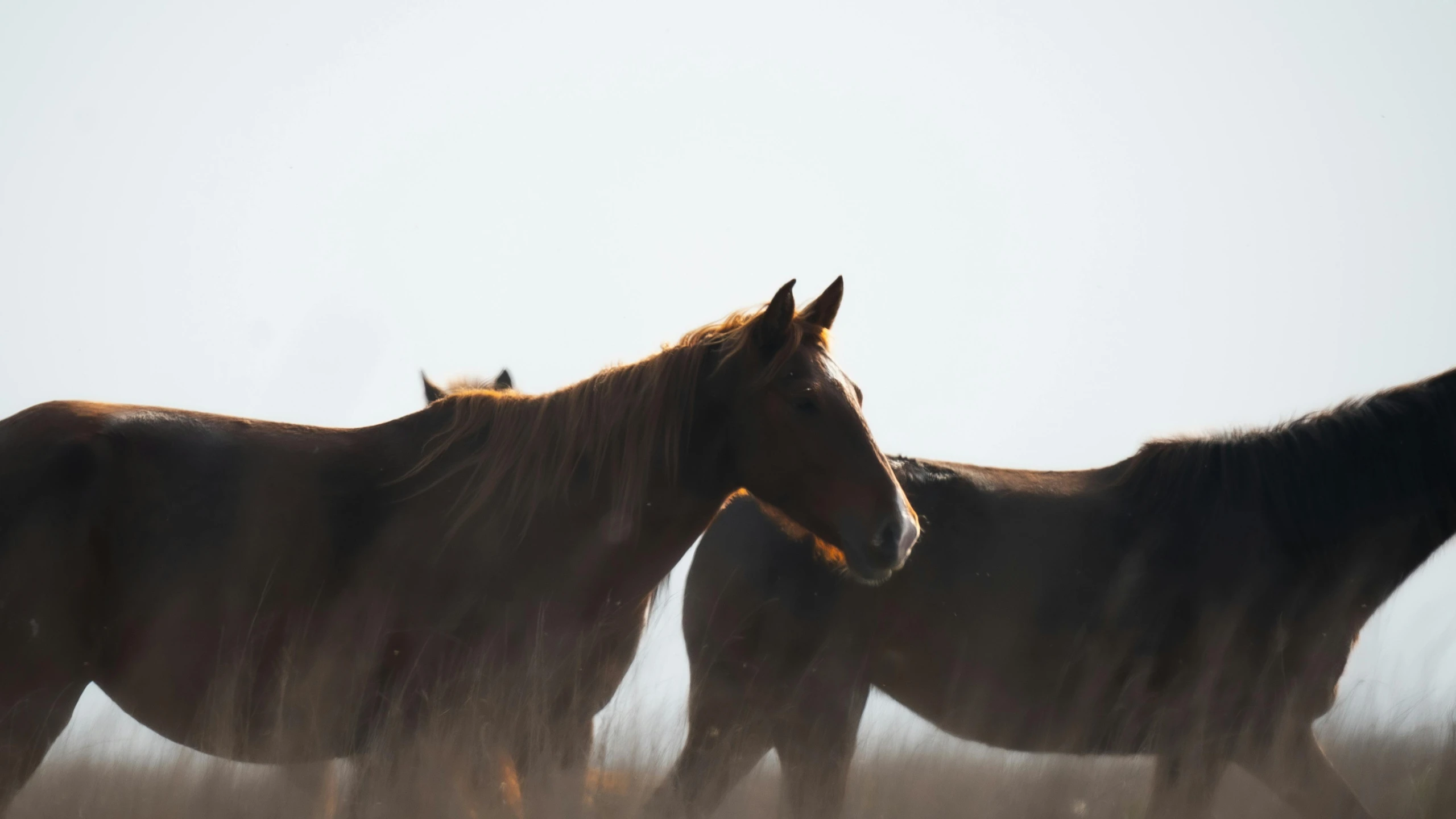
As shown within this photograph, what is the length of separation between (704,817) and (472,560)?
176 centimetres

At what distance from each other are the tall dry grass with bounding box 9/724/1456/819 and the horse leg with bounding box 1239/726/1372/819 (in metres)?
0.19

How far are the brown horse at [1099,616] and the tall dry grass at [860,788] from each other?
0.17 meters

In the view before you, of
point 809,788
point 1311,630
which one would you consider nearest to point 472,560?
point 809,788

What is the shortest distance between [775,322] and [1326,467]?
11.6ft

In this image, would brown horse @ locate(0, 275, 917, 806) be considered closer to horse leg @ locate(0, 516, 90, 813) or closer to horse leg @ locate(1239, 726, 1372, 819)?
horse leg @ locate(0, 516, 90, 813)

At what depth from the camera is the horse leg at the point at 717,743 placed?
500 centimetres

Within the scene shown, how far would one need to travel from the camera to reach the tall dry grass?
12.6 feet

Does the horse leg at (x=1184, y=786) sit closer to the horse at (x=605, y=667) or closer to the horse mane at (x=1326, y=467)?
the horse mane at (x=1326, y=467)

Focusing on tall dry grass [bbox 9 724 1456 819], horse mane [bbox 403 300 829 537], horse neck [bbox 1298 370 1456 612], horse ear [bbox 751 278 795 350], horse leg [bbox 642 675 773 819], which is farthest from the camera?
horse neck [bbox 1298 370 1456 612]

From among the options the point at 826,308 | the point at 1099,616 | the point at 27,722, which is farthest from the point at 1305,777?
the point at 27,722

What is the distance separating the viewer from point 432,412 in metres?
4.39

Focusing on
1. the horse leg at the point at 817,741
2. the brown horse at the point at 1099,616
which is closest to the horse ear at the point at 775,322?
the brown horse at the point at 1099,616

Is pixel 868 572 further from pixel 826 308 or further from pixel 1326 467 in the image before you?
pixel 1326 467

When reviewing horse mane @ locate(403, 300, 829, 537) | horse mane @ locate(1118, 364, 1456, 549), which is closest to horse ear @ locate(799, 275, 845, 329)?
horse mane @ locate(403, 300, 829, 537)
